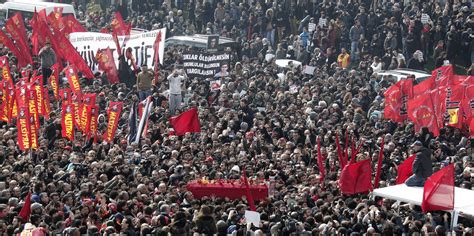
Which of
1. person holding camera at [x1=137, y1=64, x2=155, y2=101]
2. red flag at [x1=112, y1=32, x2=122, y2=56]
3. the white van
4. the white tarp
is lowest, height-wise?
the white van

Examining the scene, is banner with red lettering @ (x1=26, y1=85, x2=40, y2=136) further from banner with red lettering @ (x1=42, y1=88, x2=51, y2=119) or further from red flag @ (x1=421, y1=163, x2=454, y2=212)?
red flag @ (x1=421, y1=163, x2=454, y2=212)

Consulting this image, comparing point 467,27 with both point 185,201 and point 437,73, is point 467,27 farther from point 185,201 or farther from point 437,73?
point 185,201

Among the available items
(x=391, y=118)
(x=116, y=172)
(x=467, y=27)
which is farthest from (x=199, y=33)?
(x=116, y=172)

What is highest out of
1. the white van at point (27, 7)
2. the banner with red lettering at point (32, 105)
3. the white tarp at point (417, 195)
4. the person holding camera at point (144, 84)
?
the white tarp at point (417, 195)

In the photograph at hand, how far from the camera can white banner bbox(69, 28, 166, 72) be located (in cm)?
3681

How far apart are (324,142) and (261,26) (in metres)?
15.2

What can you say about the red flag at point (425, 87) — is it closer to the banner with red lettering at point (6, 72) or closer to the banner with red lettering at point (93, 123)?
the banner with red lettering at point (93, 123)

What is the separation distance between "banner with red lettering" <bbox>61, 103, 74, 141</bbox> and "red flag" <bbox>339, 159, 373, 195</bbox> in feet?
22.2

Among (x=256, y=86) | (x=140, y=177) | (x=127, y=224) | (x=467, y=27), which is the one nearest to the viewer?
(x=127, y=224)

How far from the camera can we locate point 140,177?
82.6 ft

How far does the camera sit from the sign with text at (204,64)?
3550 centimetres

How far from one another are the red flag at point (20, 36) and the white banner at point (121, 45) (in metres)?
1.20

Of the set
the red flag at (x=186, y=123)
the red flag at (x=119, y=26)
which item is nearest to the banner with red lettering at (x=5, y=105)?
the red flag at (x=186, y=123)

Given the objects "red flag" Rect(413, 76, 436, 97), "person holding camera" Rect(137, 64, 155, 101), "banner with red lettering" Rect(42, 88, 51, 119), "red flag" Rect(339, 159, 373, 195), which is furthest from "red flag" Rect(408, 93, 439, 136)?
"banner with red lettering" Rect(42, 88, 51, 119)
